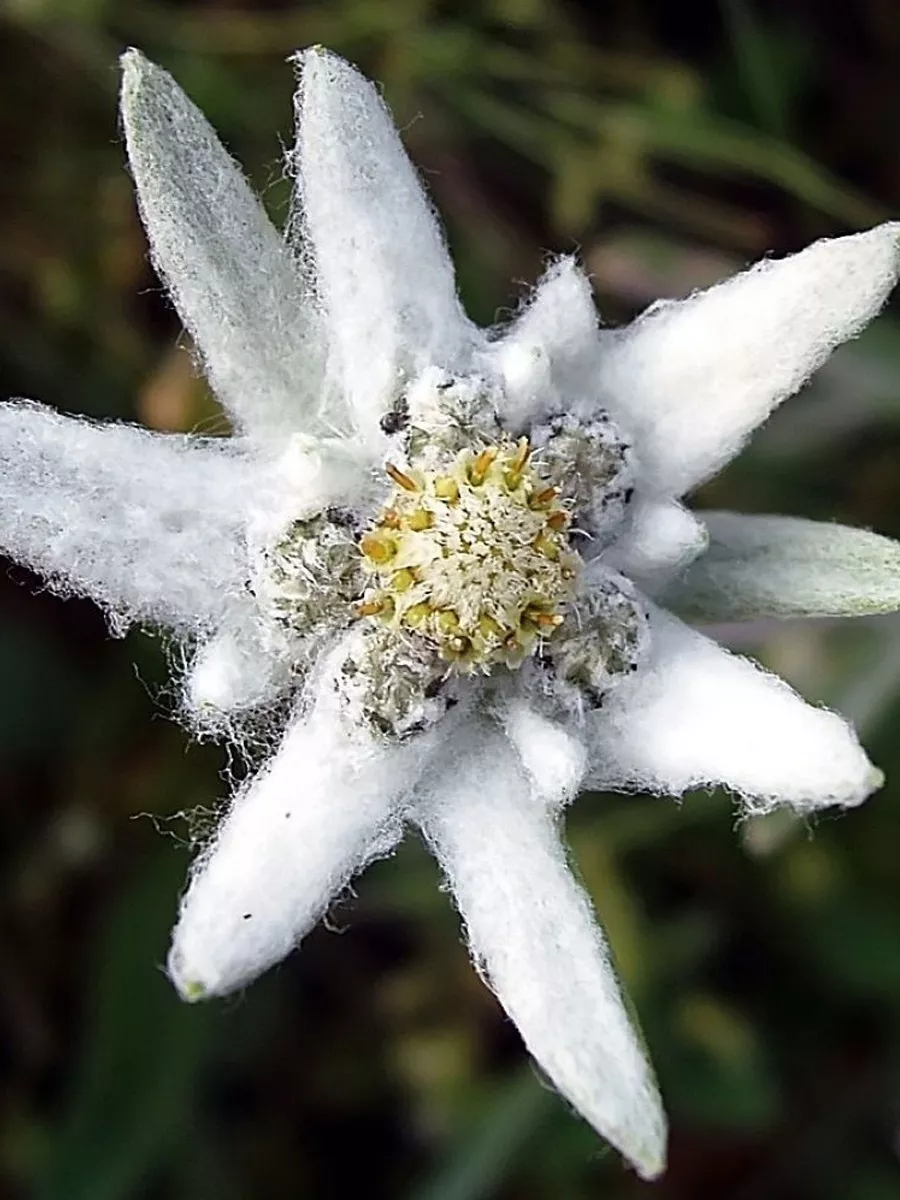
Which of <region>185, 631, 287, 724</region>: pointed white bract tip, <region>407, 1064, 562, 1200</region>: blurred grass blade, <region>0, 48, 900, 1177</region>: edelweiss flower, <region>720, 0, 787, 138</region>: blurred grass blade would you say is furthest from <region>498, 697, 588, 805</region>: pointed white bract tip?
<region>720, 0, 787, 138</region>: blurred grass blade

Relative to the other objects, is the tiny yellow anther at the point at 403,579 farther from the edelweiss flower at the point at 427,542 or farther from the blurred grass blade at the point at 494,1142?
the blurred grass blade at the point at 494,1142

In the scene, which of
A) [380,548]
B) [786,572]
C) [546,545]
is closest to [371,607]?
[380,548]

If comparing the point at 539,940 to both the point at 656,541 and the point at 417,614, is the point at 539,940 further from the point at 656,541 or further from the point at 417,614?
the point at 656,541

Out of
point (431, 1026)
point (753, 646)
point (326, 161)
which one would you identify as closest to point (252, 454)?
point (326, 161)

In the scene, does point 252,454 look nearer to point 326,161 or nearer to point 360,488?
point 360,488

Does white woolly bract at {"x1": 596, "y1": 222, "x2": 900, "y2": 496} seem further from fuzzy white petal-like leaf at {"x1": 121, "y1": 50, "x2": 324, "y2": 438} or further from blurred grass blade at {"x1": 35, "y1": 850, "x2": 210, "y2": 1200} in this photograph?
blurred grass blade at {"x1": 35, "y1": 850, "x2": 210, "y2": 1200}

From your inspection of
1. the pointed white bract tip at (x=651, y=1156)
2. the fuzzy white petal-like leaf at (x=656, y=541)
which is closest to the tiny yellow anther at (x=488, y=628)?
the fuzzy white petal-like leaf at (x=656, y=541)
